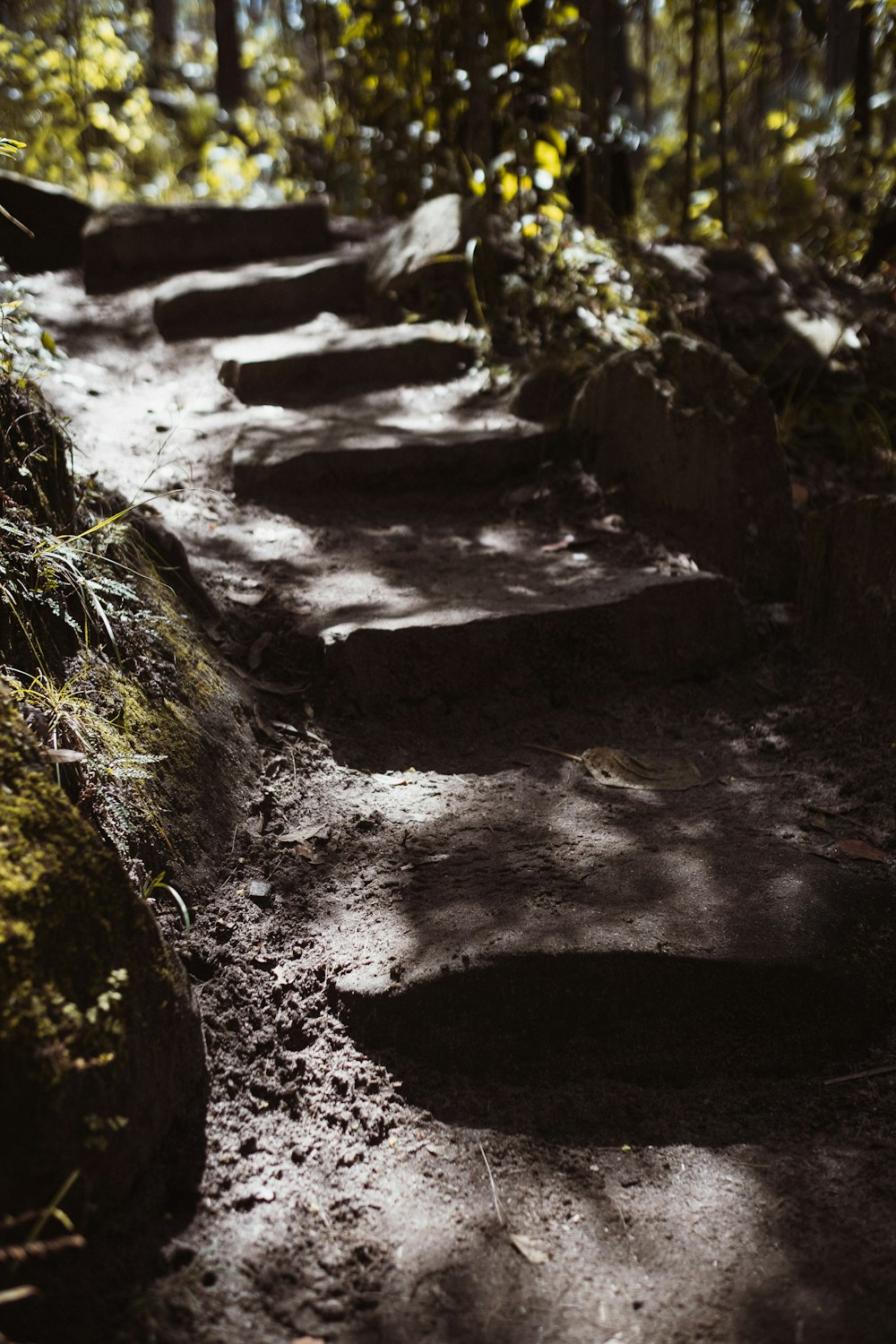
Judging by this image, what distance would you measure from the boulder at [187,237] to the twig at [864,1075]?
4959 mm

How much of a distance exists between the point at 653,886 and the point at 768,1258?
0.69 metres

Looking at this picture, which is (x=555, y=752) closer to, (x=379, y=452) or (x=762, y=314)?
(x=379, y=452)

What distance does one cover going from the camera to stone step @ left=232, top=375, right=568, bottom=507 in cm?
344

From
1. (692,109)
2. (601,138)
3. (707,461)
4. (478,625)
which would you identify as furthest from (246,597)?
(692,109)

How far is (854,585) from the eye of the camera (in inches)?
109

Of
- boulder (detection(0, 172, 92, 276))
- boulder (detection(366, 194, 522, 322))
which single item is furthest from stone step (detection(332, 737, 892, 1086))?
boulder (detection(0, 172, 92, 276))

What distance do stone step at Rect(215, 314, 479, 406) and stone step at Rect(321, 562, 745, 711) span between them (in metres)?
1.44

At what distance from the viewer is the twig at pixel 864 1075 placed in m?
1.76

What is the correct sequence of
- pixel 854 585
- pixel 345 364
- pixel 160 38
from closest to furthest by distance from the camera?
pixel 854 585
pixel 345 364
pixel 160 38

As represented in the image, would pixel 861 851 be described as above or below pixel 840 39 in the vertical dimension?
below

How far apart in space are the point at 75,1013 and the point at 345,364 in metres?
3.39

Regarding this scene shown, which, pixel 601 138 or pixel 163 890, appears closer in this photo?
pixel 163 890

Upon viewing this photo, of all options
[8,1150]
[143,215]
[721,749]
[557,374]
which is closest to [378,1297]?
[8,1150]

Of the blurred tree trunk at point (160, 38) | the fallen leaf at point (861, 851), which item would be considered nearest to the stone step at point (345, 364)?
the fallen leaf at point (861, 851)
